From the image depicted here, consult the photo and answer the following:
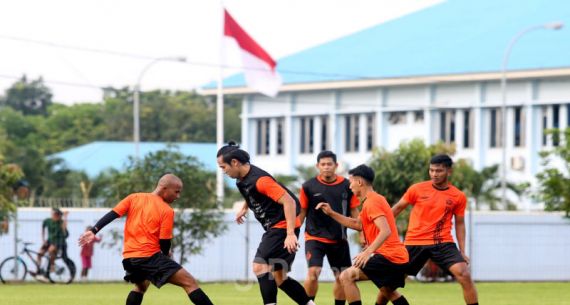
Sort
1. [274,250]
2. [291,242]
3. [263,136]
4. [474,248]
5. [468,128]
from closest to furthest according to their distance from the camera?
[291,242], [274,250], [474,248], [468,128], [263,136]

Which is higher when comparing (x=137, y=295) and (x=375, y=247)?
(x=375, y=247)

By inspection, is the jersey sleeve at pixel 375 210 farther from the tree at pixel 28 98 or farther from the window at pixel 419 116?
the tree at pixel 28 98

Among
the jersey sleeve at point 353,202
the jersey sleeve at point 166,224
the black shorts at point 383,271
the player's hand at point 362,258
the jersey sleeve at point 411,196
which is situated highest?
the jersey sleeve at point 411,196

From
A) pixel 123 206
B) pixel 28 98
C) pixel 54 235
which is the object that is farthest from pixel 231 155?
pixel 28 98

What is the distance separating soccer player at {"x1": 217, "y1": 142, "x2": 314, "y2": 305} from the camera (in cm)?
1557

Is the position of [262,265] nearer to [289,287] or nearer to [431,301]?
[289,287]

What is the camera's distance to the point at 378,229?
15.5m

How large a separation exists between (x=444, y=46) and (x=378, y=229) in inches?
2238

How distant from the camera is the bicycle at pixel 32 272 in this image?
31.6 meters

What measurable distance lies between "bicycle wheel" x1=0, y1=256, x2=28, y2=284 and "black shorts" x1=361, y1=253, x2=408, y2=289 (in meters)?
17.0

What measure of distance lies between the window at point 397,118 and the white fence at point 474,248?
3114 centimetres

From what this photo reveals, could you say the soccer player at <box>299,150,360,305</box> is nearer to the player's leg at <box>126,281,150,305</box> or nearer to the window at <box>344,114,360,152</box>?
the player's leg at <box>126,281,150,305</box>

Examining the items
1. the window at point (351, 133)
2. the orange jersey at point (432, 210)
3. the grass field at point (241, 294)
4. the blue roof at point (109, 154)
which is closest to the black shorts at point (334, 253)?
the orange jersey at point (432, 210)

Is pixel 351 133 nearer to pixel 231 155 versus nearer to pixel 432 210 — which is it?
pixel 432 210
